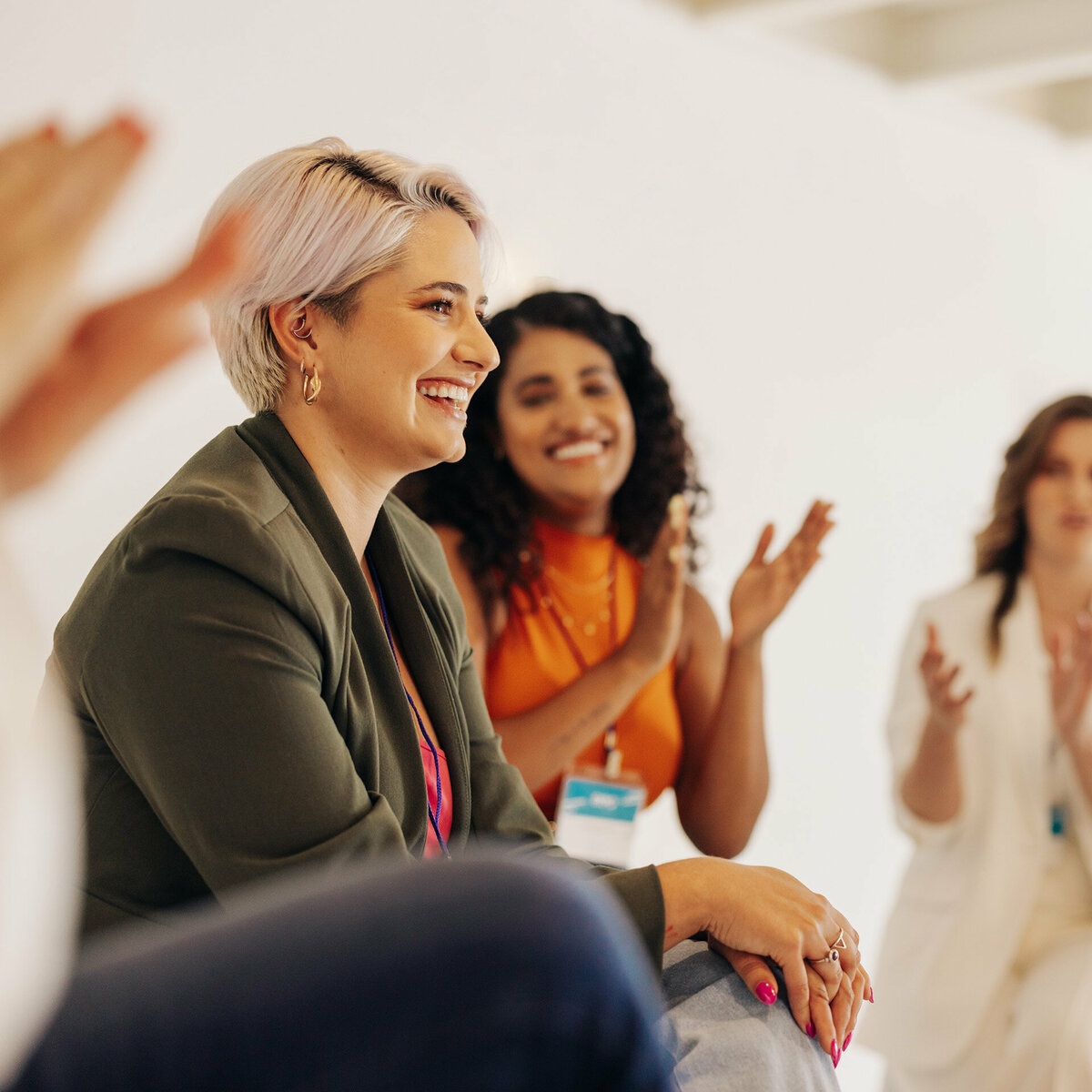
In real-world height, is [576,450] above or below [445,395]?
below

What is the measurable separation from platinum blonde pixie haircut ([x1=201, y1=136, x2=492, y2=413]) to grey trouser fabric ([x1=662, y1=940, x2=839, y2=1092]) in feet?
2.82

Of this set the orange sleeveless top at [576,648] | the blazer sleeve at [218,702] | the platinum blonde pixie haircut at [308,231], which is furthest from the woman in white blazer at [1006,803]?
the blazer sleeve at [218,702]

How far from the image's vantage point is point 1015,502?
3092mm

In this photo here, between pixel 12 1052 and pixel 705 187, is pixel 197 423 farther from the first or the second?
pixel 12 1052

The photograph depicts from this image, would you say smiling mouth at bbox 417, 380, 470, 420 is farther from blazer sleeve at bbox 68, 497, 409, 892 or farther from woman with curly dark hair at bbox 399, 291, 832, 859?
woman with curly dark hair at bbox 399, 291, 832, 859

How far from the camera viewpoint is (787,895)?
1349 millimetres

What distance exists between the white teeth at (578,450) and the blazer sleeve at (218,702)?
4.58 feet

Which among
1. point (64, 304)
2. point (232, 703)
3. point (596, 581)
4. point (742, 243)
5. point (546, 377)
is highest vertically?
point (742, 243)

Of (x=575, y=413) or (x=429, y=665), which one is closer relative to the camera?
(x=429, y=665)

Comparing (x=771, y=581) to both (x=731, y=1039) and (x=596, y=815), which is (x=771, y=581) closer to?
(x=596, y=815)

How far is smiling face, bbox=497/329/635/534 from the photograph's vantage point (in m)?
2.63

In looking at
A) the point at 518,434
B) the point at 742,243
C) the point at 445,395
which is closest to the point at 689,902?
the point at 445,395

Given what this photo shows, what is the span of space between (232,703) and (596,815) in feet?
4.25

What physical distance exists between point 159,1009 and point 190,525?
666 mm
